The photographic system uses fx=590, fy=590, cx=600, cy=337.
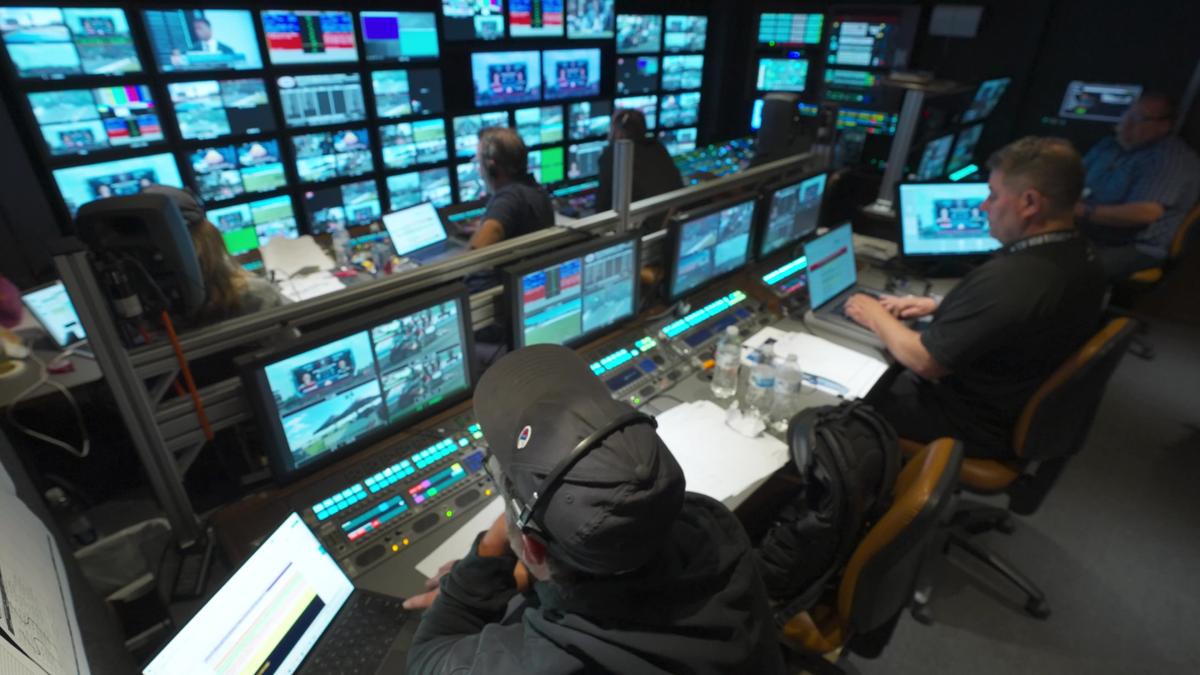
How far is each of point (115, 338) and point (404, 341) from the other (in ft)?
1.87

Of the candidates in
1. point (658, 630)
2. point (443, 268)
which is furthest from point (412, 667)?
point (443, 268)

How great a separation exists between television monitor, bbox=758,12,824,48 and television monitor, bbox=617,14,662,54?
3.51ft

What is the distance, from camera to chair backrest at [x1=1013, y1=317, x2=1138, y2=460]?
1.79 metres

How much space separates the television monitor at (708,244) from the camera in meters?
2.21

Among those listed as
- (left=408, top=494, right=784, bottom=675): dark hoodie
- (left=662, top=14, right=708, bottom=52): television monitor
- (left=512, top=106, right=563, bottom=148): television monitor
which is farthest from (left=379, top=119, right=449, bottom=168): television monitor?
(left=408, top=494, right=784, bottom=675): dark hoodie

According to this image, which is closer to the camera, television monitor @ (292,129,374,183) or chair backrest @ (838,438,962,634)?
chair backrest @ (838,438,962,634)

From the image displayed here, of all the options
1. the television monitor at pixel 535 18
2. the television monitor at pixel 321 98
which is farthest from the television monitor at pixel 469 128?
the television monitor at pixel 321 98

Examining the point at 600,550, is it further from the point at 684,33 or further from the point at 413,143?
the point at 684,33

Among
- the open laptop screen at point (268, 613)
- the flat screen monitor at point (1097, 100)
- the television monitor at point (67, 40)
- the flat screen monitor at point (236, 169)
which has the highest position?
the television monitor at point (67, 40)

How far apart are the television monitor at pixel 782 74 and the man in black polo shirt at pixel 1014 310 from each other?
13.3ft

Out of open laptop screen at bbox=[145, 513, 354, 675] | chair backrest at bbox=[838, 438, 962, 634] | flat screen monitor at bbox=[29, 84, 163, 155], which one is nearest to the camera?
open laptop screen at bbox=[145, 513, 354, 675]

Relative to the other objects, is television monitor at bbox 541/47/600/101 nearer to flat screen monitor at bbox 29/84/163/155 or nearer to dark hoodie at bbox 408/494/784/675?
flat screen monitor at bbox 29/84/163/155

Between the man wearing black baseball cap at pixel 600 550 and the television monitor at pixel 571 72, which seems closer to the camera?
the man wearing black baseball cap at pixel 600 550

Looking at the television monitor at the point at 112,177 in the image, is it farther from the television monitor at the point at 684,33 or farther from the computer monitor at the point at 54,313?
the television monitor at the point at 684,33
